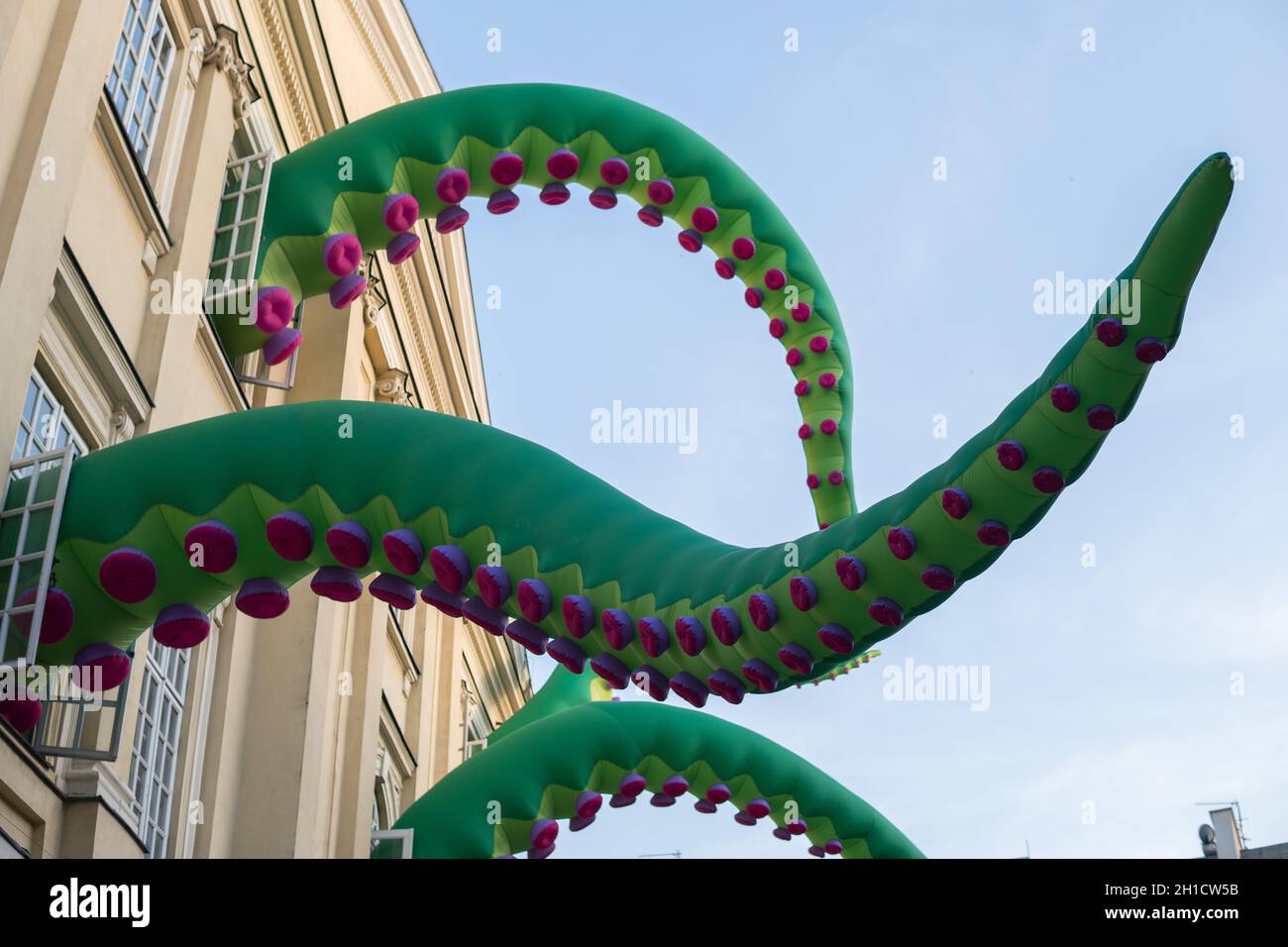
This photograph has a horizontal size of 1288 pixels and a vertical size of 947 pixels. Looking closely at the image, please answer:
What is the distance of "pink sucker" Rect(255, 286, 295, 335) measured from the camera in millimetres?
10008

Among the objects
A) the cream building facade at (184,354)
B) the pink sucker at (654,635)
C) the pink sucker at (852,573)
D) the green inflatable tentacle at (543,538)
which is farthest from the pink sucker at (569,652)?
the cream building facade at (184,354)

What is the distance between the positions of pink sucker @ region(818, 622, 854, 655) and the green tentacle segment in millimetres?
4682

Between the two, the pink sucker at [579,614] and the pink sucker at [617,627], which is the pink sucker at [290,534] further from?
the pink sucker at [617,627]

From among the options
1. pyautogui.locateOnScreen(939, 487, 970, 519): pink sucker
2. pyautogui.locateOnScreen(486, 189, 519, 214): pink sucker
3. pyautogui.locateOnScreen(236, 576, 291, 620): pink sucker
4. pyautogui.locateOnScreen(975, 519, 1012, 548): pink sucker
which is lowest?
pyautogui.locateOnScreen(975, 519, 1012, 548): pink sucker

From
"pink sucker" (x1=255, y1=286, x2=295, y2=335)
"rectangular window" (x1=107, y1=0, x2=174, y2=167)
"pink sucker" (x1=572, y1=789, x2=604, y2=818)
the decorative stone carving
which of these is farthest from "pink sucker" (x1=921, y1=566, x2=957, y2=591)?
the decorative stone carving

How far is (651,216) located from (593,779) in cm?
443

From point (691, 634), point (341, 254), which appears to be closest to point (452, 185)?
point (341, 254)

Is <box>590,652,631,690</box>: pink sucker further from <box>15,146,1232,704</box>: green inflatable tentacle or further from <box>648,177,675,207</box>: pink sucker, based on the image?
<box>648,177,675,207</box>: pink sucker

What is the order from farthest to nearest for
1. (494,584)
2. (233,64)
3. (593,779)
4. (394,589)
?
1. (233,64)
2. (593,779)
3. (394,589)
4. (494,584)

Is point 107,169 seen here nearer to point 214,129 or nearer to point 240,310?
point 240,310

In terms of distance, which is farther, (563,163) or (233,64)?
(233,64)

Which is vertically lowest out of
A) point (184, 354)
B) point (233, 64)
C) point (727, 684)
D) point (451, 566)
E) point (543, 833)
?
point (543, 833)

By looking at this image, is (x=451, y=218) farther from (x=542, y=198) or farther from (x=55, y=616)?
(x=55, y=616)

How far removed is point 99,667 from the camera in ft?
22.6
